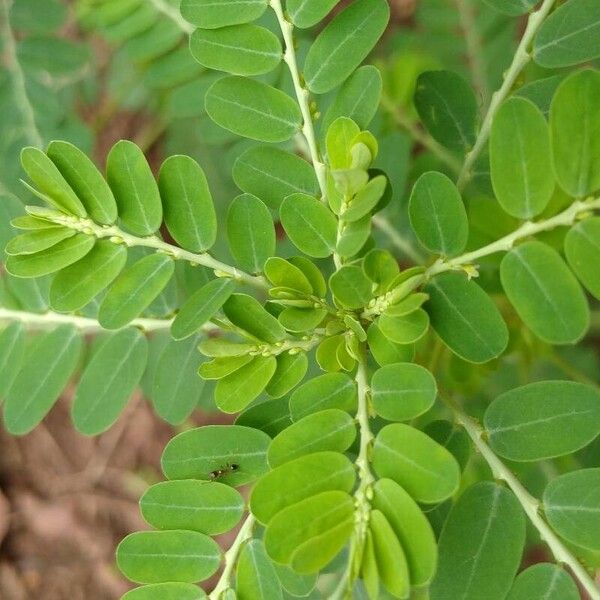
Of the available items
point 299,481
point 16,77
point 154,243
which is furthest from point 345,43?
point 16,77

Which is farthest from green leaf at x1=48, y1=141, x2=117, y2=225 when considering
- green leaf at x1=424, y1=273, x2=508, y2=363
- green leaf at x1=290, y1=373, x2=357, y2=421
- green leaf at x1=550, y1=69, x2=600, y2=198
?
green leaf at x1=550, y1=69, x2=600, y2=198

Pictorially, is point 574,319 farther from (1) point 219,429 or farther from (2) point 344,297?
(1) point 219,429

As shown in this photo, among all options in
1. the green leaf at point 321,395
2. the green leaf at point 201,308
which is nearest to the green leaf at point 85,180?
the green leaf at point 201,308

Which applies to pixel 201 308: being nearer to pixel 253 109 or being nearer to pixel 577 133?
pixel 253 109

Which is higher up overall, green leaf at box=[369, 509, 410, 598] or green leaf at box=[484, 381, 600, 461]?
green leaf at box=[484, 381, 600, 461]

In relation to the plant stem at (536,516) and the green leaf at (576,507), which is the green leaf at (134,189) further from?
the green leaf at (576,507)

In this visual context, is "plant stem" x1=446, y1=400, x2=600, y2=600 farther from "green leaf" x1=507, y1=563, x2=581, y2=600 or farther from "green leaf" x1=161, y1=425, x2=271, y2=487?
"green leaf" x1=161, y1=425, x2=271, y2=487

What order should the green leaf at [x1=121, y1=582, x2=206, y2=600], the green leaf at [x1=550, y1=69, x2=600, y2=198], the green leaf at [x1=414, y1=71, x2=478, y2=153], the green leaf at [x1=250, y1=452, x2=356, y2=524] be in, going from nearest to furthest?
1. the green leaf at [x1=550, y1=69, x2=600, y2=198]
2. the green leaf at [x1=250, y1=452, x2=356, y2=524]
3. the green leaf at [x1=121, y1=582, x2=206, y2=600]
4. the green leaf at [x1=414, y1=71, x2=478, y2=153]
